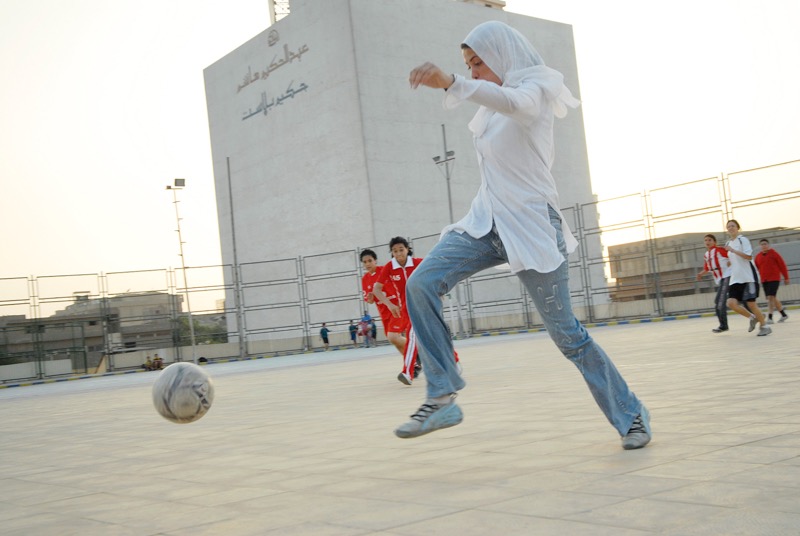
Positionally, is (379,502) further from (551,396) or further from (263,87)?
(263,87)

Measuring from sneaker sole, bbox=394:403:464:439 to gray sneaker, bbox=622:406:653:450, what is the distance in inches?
29.2

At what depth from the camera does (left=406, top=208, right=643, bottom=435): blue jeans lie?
13.8ft

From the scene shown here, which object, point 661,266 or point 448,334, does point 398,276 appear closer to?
point 448,334

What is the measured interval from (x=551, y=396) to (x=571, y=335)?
118 inches

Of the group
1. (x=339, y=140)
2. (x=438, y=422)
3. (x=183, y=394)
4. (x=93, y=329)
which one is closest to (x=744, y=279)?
(x=183, y=394)

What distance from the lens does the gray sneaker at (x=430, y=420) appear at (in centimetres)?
405

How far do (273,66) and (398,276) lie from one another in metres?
39.2

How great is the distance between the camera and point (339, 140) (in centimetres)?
4366

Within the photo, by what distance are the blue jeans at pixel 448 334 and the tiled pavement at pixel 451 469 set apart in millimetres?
251

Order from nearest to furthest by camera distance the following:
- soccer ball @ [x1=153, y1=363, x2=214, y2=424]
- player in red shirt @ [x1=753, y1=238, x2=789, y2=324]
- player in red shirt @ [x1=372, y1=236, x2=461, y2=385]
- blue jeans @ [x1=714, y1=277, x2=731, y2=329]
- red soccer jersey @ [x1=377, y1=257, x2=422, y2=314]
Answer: soccer ball @ [x1=153, y1=363, x2=214, y2=424], player in red shirt @ [x1=372, y1=236, x2=461, y2=385], red soccer jersey @ [x1=377, y1=257, x2=422, y2=314], blue jeans @ [x1=714, y1=277, x2=731, y2=329], player in red shirt @ [x1=753, y1=238, x2=789, y2=324]

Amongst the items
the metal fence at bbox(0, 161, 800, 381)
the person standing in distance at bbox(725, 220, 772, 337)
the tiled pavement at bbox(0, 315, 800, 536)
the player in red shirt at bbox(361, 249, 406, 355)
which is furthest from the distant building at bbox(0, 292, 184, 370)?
the tiled pavement at bbox(0, 315, 800, 536)

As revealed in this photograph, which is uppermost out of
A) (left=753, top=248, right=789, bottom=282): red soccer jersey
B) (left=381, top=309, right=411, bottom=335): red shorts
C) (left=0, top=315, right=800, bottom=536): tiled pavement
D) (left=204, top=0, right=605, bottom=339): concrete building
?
(left=204, top=0, right=605, bottom=339): concrete building

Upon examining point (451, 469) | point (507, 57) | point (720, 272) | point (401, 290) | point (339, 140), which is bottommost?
point (451, 469)

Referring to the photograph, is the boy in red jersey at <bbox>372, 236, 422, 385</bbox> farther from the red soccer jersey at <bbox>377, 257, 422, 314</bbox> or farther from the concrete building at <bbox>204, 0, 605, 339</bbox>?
the concrete building at <bbox>204, 0, 605, 339</bbox>
